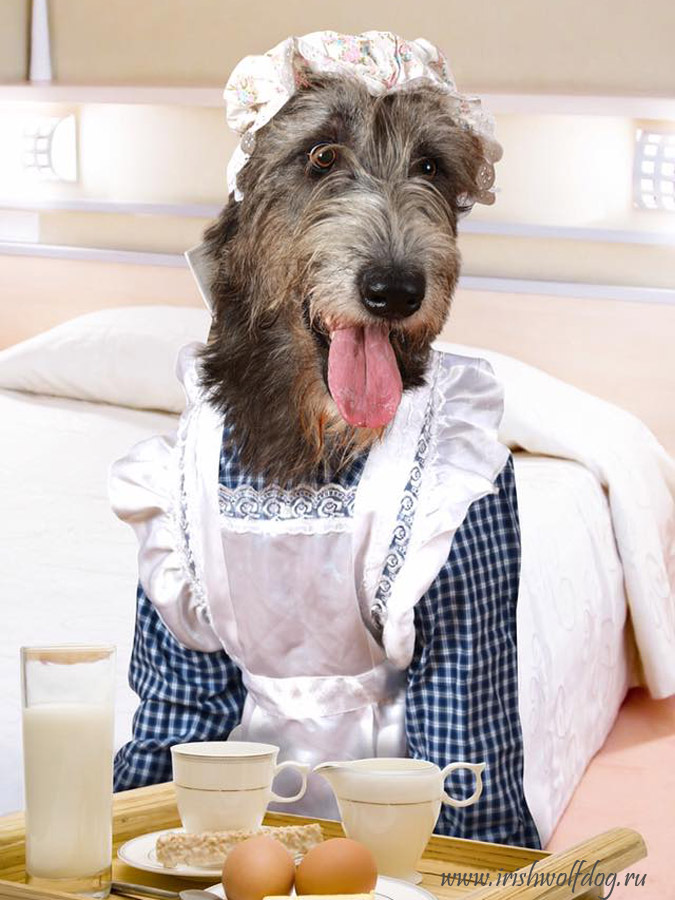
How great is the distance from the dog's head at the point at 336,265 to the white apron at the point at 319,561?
0.04 metres

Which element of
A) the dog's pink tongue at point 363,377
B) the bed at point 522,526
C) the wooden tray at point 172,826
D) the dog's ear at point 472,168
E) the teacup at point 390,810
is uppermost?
the dog's ear at point 472,168

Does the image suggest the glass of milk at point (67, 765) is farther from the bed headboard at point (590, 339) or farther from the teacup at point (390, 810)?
the bed headboard at point (590, 339)

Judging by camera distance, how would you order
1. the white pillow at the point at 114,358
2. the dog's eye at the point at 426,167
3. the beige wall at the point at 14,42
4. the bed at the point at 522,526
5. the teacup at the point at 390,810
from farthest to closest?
1. the beige wall at the point at 14,42
2. the white pillow at the point at 114,358
3. the bed at the point at 522,526
4. the dog's eye at the point at 426,167
5. the teacup at the point at 390,810

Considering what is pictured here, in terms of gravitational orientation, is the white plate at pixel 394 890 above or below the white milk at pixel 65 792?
below

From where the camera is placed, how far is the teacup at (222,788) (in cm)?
102

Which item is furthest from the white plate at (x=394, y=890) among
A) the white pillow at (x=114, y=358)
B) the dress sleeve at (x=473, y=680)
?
the white pillow at (x=114, y=358)

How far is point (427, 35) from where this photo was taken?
10.8ft

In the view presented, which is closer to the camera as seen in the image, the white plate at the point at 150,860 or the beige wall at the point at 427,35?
the white plate at the point at 150,860

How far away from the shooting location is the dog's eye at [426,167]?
51.0 inches

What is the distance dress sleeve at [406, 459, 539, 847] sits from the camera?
4.14 feet

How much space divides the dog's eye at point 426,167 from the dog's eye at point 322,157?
8 cm

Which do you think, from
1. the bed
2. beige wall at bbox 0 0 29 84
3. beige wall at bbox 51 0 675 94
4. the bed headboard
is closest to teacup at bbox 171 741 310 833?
the bed

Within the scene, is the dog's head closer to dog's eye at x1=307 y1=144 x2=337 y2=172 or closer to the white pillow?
dog's eye at x1=307 y1=144 x2=337 y2=172

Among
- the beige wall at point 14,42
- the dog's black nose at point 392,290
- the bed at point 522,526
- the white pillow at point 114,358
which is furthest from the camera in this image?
the beige wall at point 14,42
